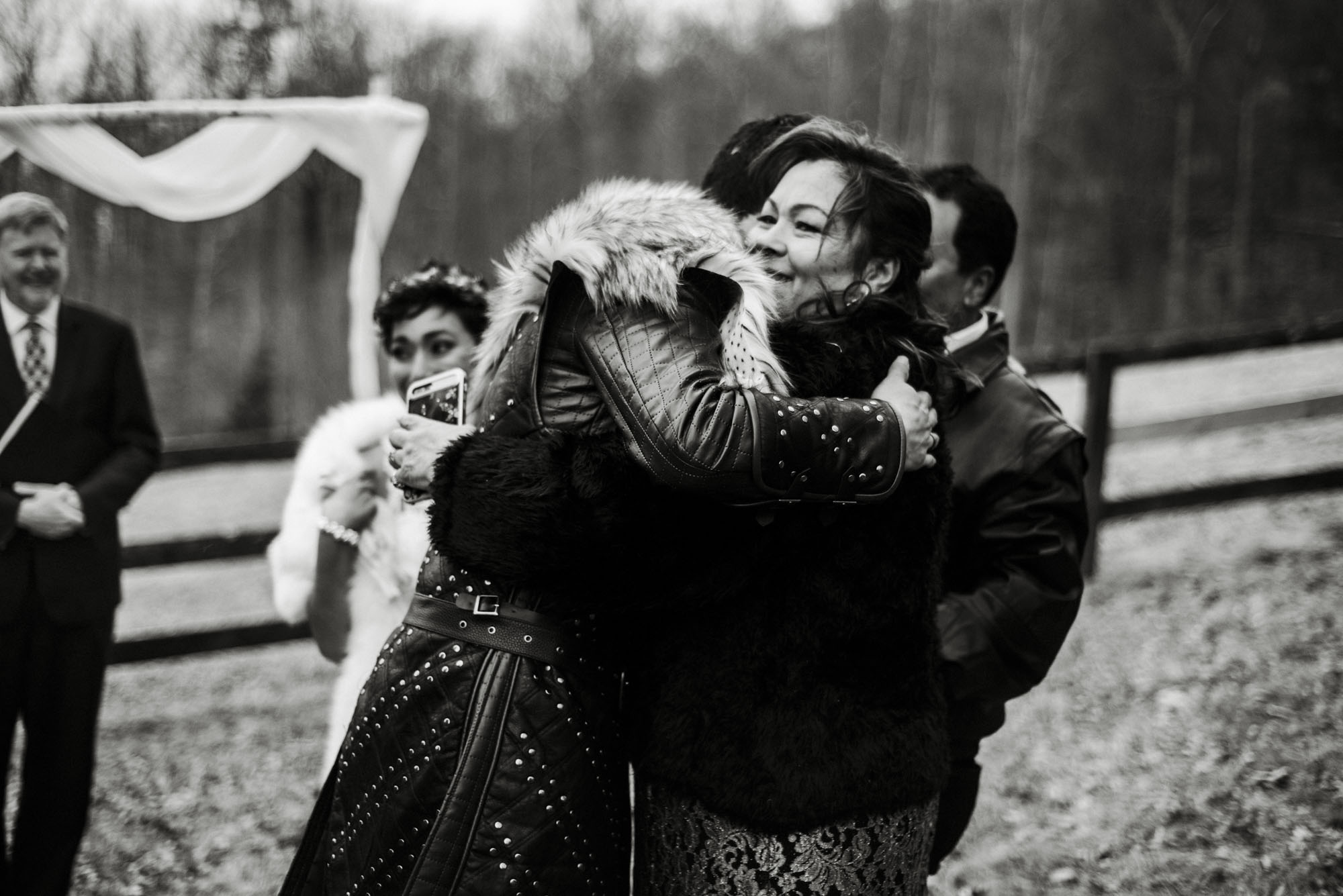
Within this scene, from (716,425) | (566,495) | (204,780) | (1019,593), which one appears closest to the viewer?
(716,425)

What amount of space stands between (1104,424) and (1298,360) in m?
8.74

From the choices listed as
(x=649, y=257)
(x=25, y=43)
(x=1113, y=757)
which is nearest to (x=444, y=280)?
(x=649, y=257)

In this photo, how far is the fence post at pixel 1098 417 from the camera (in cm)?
602

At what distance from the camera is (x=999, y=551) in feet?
7.23

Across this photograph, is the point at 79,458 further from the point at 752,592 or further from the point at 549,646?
the point at 752,592

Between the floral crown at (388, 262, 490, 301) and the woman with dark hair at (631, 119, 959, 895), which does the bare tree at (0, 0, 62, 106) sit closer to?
the floral crown at (388, 262, 490, 301)

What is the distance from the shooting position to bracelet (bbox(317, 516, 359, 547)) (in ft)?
8.34

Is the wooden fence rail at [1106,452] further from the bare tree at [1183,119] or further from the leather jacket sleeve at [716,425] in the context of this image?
the bare tree at [1183,119]

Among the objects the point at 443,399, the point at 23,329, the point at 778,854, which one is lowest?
the point at 778,854

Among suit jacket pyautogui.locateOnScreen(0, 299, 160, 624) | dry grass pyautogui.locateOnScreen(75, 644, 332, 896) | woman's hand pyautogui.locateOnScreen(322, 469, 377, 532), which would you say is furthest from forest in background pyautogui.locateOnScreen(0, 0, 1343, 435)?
woman's hand pyautogui.locateOnScreen(322, 469, 377, 532)

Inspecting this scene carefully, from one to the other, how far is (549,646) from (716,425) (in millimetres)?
496

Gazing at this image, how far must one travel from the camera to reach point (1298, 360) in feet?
42.8

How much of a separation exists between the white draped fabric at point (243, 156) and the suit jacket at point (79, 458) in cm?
96

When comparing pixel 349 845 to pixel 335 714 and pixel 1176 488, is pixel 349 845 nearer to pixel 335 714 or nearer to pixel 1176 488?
pixel 335 714
